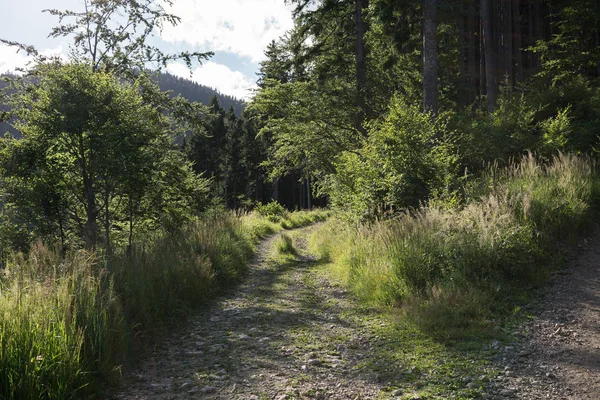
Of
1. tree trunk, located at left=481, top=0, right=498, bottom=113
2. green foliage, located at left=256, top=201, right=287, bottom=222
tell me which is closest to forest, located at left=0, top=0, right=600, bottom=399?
tree trunk, located at left=481, top=0, right=498, bottom=113

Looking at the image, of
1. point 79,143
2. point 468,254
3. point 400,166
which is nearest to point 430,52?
point 400,166

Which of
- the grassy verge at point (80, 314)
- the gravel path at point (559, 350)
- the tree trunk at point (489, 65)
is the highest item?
the tree trunk at point (489, 65)

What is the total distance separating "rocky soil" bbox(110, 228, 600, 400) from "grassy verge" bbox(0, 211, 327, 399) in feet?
1.11

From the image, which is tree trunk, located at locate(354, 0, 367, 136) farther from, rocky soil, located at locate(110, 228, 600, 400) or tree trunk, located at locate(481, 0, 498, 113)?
rocky soil, located at locate(110, 228, 600, 400)

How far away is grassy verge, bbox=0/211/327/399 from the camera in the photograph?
293cm

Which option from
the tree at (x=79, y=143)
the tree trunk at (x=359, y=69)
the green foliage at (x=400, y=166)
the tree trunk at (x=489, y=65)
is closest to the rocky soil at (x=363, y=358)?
the green foliage at (x=400, y=166)

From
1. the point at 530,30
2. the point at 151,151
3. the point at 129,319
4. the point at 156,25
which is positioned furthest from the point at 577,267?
the point at 530,30

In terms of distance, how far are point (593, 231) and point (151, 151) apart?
870 cm

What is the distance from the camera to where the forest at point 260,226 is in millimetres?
4043

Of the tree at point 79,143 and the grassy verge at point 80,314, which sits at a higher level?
the tree at point 79,143

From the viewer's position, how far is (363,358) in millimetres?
4082

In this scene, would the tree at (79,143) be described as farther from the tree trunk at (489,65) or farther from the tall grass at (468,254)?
the tree trunk at (489,65)

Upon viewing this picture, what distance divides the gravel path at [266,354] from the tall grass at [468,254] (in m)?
0.69

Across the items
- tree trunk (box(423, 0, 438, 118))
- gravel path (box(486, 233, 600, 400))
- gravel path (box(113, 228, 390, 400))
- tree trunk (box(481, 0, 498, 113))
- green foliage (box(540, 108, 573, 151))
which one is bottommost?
gravel path (box(113, 228, 390, 400))
